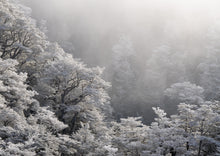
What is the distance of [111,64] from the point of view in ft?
135

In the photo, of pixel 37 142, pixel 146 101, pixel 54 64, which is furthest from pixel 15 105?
pixel 146 101

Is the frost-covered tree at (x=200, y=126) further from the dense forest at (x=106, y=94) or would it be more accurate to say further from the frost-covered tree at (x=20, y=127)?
the frost-covered tree at (x=20, y=127)

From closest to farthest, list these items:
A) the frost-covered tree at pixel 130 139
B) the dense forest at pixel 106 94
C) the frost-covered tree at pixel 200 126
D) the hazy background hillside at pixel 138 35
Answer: the frost-covered tree at pixel 200 126 < the dense forest at pixel 106 94 < the frost-covered tree at pixel 130 139 < the hazy background hillside at pixel 138 35

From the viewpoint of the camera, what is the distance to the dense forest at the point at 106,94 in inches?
406

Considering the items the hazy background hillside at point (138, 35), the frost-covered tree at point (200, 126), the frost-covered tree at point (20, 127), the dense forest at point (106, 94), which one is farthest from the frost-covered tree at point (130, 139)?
the hazy background hillside at point (138, 35)

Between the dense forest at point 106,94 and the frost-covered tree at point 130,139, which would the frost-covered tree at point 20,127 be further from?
the frost-covered tree at point 130,139

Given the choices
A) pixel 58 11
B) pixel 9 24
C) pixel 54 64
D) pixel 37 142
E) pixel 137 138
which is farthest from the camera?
pixel 58 11

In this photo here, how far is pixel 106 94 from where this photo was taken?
18.4m

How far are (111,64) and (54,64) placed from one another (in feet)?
79.4

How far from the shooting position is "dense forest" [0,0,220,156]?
10.3 meters

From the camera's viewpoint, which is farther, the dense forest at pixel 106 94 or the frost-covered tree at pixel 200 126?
the dense forest at pixel 106 94

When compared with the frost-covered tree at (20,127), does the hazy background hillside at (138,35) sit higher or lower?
higher

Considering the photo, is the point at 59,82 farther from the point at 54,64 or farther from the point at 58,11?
the point at 58,11

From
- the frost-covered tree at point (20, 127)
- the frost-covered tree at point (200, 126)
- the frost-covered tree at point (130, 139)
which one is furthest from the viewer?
the frost-covered tree at point (130, 139)
